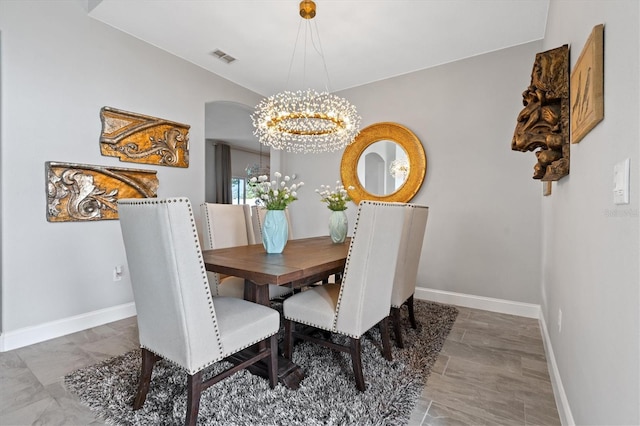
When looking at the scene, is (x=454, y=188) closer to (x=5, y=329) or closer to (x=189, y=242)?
(x=189, y=242)

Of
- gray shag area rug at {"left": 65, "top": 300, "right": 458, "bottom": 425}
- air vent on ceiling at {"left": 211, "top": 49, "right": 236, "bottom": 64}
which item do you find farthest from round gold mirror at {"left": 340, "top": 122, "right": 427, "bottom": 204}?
gray shag area rug at {"left": 65, "top": 300, "right": 458, "bottom": 425}

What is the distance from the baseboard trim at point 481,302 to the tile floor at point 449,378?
31cm

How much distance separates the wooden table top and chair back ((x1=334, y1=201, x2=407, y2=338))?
0.67ft

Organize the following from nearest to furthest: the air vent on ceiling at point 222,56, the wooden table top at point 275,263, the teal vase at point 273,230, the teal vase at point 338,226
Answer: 1. the wooden table top at point 275,263
2. the teal vase at point 273,230
3. the teal vase at point 338,226
4. the air vent on ceiling at point 222,56

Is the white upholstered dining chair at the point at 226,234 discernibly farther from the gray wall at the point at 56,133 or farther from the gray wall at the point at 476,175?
the gray wall at the point at 476,175

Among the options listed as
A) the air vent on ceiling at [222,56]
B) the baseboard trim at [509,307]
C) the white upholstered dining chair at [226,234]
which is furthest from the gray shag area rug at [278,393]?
the air vent on ceiling at [222,56]

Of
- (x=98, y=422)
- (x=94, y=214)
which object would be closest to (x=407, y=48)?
(x=94, y=214)

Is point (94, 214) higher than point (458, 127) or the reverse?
the reverse

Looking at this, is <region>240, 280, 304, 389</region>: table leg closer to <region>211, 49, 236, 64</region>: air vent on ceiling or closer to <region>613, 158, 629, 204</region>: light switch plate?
<region>613, 158, 629, 204</region>: light switch plate

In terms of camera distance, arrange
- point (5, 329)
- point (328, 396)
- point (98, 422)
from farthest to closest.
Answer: point (5, 329) < point (328, 396) < point (98, 422)

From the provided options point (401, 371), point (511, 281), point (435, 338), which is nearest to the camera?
point (401, 371)

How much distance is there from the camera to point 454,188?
11.5 ft

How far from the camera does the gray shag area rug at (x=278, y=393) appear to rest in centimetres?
152

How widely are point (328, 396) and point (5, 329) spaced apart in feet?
8.26
